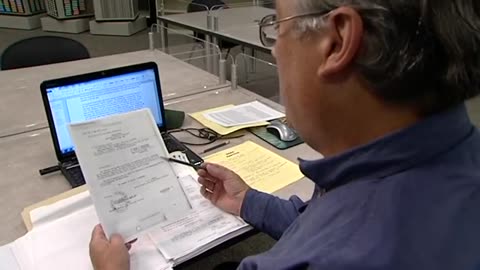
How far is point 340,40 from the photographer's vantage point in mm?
540

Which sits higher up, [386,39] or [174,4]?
[386,39]

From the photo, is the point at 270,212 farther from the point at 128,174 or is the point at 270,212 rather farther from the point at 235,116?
the point at 235,116

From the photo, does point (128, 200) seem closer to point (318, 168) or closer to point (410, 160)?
point (318, 168)

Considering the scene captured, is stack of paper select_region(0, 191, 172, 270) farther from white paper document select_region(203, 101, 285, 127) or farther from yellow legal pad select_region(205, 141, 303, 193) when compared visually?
white paper document select_region(203, 101, 285, 127)

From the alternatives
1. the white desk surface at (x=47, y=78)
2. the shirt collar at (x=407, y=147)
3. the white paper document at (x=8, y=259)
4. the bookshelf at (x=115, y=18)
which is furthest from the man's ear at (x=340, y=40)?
the bookshelf at (x=115, y=18)

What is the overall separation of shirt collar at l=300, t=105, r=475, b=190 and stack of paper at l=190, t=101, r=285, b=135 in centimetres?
98

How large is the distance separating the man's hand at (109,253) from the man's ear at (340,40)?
0.57 metres

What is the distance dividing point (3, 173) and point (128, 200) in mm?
555

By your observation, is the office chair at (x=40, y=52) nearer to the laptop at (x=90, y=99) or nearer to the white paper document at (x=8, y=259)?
the laptop at (x=90, y=99)

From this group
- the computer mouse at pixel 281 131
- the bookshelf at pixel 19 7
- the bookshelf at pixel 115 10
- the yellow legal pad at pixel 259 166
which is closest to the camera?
the yellow legal pad at pixel 259 166

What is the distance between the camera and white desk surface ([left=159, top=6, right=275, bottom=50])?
295 centimetres

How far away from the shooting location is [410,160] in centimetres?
55

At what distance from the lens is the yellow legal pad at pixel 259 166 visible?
1.24 m

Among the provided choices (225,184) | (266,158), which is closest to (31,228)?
(225,184)
